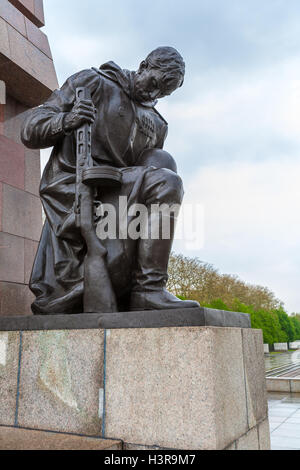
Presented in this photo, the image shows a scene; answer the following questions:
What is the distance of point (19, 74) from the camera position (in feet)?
16.8

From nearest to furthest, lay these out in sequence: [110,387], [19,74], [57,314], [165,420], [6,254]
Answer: [165,420], [110,387], [57,314], [6,254], [19,74]

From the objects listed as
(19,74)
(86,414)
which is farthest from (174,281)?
(86,414)

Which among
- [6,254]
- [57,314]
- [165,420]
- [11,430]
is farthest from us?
[6,254]

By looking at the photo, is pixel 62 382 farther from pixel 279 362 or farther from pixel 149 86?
pixel 279 362

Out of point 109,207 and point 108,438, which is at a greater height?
point 109,207

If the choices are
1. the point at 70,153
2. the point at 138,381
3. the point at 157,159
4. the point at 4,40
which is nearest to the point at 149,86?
the point at 157,159

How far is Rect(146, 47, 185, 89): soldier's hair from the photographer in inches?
141

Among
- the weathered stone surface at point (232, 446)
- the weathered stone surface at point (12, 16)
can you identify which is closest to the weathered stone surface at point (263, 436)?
the weathered stone surface at point (232, 446)

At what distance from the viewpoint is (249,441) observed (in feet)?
8.93

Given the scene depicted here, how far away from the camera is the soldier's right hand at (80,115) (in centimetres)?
336

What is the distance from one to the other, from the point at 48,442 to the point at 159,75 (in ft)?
9.82

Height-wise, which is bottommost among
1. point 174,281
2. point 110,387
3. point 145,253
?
point 110,387
